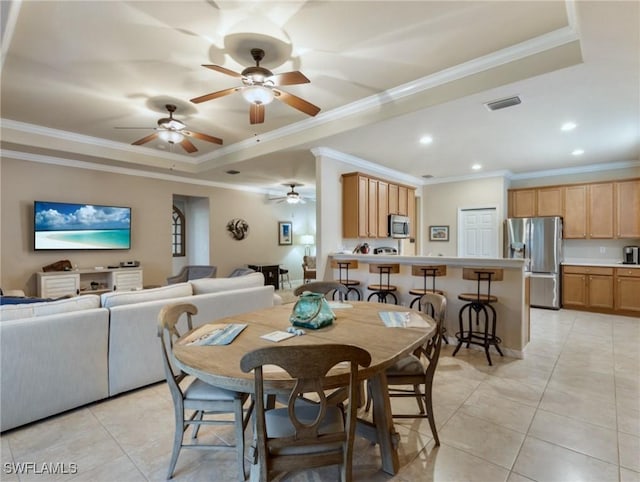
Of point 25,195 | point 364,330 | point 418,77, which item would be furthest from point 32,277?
point 418,77

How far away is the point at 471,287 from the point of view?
3914 millimetres

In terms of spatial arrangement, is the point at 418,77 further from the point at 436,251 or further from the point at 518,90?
Answer: the point at 436,251

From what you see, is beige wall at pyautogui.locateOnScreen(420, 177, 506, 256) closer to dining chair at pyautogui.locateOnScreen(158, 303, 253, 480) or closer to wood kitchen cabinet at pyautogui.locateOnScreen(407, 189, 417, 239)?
wood kitchen cabinet at pyautogui.locateOnScreen(407, 189, 417, 239)

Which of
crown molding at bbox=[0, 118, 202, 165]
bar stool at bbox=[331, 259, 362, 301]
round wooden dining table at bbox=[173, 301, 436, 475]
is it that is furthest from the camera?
bar stool at bbox=[331, 259, 362, 301]

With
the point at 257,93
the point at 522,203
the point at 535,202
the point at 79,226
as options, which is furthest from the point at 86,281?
the point at 535,202

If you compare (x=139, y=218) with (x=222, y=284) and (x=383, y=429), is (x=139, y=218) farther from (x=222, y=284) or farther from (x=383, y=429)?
(x=383, y=429)

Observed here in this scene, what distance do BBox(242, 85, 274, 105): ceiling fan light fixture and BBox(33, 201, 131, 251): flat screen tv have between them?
14.2ft

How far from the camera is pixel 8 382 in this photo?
2121 mm

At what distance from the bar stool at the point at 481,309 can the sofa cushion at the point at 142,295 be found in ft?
9.93

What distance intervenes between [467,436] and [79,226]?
6.15 metres

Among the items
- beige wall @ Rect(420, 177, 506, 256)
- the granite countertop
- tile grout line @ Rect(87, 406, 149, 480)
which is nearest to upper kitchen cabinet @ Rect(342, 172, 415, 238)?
beige wall @ Rect(420, 177, 506, 256)

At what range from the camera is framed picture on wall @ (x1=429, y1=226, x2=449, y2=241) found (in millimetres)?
7328

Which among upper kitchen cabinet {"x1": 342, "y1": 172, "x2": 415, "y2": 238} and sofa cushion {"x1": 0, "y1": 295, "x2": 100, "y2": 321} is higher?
upper kitchen cabinet {"x1": 342, "y1": 172, "x2": 415, "y2": 238}

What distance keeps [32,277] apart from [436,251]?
7.64 metres
